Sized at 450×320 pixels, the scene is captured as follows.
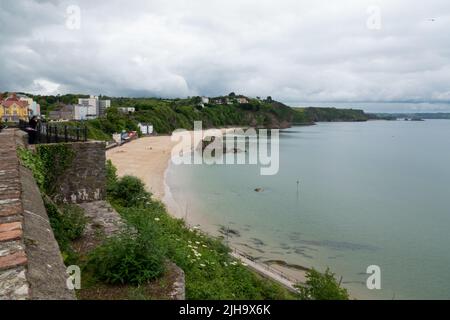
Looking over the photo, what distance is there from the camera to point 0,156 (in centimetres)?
745

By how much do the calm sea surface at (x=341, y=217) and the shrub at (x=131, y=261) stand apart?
11.2 metres

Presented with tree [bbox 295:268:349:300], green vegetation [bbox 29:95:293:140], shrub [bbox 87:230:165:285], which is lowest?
tree [bbox 295:268:349:300]

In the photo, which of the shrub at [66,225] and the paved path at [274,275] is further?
the paved path at [274,275]

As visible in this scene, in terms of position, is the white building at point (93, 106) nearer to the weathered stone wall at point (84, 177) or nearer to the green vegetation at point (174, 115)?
the green vegetation at point (174, 115)

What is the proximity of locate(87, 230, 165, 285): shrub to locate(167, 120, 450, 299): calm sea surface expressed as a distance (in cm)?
1121

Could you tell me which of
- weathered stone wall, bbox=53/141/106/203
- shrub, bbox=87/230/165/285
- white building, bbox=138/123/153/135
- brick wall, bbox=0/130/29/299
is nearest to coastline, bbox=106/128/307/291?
weathered stone wall, bbox=53/141/106/203

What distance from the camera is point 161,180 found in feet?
119

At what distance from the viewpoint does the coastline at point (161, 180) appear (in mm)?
14852

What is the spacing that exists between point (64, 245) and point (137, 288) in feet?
8.50

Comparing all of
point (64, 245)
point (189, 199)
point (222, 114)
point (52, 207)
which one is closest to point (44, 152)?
point (52, 207)

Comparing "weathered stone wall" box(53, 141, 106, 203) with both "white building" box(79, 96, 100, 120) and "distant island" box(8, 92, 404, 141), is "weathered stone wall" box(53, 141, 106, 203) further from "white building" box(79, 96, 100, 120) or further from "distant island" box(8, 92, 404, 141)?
"white building" box(79, 96, 100, 120)

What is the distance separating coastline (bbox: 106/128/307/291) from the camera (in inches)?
585

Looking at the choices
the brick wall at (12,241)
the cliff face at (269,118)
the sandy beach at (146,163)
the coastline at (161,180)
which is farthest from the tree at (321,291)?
the cliff face at (269,118)
